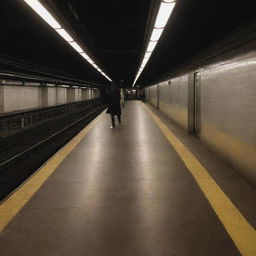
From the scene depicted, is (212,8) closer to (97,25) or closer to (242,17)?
(242,17)

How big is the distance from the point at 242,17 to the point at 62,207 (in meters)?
3.74

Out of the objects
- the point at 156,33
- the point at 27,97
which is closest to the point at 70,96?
the point at 27,97

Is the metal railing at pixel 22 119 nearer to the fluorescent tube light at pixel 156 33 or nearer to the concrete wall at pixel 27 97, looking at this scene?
the concrete wall at pixel 27 97

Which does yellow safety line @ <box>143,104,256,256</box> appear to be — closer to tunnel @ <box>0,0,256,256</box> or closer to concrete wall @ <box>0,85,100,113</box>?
tunnel @ <box>0,0,256,256</box>

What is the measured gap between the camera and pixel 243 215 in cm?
324

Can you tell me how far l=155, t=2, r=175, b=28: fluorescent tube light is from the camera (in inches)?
153

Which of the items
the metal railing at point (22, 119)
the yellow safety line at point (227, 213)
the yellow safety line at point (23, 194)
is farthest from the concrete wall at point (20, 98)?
the yellow safety line at point (227, 213)

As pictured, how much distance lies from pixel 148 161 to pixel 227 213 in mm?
2610

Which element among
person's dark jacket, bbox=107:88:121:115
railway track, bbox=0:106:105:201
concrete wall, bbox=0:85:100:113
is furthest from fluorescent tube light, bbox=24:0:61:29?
concrete wall, bbox=0:85:100:113

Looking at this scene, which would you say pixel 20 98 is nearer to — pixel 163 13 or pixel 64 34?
pixel 64 34

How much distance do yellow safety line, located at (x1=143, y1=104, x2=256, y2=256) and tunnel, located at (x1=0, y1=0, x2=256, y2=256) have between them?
1 centimetres

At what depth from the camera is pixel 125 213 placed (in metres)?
3.31

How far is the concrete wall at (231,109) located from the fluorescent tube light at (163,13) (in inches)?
51.8

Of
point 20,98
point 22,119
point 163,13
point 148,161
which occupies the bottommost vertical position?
point 148,161
